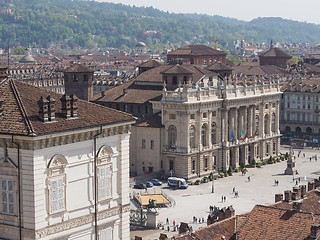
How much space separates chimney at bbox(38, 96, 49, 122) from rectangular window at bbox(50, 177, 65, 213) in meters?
3.31

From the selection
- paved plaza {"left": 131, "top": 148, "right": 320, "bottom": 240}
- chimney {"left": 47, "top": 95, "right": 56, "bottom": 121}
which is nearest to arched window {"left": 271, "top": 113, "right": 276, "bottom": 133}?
paved plaza {"left": 131, "top": 148, "right": 320, "bottom": 240}

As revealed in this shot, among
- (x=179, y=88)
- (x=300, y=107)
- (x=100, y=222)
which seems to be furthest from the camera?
(x=300, y=107)

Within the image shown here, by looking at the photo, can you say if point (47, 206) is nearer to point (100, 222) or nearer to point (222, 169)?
point (100, 222)

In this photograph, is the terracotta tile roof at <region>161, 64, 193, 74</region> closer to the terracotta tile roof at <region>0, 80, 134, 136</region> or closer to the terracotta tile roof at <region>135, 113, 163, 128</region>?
the terracotta tile roof at <region>135, 113, 163, 128</region>

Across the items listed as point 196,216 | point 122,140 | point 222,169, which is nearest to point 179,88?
point 222,169

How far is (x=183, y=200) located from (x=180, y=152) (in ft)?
46.7

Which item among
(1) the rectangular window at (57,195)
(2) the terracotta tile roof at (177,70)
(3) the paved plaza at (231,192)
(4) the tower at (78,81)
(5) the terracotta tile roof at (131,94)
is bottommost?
(3) the paved plaza at (231,192)

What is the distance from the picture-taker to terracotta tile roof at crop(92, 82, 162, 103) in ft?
415

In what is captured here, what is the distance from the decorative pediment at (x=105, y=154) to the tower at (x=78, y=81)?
82.4 metres

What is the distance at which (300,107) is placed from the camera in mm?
179250

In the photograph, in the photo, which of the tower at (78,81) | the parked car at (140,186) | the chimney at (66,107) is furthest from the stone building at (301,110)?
the chimney at (66,107)

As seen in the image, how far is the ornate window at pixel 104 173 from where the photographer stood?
45.6 meters

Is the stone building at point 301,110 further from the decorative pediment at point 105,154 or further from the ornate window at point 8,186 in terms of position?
the ornate window at point 8,186

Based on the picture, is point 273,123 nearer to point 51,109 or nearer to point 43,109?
point 51,109
